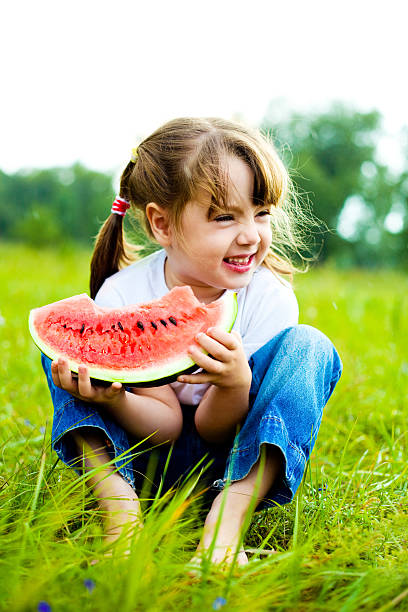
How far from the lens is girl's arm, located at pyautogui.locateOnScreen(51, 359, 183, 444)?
1.57m

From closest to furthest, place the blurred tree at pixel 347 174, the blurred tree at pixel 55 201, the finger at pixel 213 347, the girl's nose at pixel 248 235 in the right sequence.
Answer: the finger at pixel 213 347 < the girl's nose at pixel 248 235 < the blurred tree at pixel 55 201 < the blurred tree at pixel 347 174

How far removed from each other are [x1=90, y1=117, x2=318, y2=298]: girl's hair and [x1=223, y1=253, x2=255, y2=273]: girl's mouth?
0.57ft

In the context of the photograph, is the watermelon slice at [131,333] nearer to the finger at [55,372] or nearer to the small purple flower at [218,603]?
the finger at [55,372]

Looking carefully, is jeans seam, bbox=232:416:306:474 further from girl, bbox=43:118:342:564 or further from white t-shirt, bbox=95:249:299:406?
white t-shirt, bbox=95:249:299:406

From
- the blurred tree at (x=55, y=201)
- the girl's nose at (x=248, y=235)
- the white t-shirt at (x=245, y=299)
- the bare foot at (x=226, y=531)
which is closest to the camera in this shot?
the bare foot at (x=226, y=531)

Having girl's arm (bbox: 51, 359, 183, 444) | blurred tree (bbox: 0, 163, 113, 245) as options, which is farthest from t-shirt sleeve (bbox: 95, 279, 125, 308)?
blurred tree (bbox: 0, 163, 113, 245)

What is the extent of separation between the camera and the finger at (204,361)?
1535 mm

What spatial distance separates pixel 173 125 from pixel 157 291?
2.03 feet

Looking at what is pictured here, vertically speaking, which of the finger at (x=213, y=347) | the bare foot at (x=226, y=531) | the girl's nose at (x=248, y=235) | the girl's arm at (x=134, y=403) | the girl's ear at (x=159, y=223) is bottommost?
the bare foot at (x=226, y=531)

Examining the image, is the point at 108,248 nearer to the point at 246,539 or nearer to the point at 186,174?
the point at 186,174

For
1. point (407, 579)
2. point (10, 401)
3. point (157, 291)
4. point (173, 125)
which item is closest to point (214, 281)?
point (157, 291)

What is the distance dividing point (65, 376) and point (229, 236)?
Answer: 2.28ft

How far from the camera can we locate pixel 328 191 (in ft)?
77.0

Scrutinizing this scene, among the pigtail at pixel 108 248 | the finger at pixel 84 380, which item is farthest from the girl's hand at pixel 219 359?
the pigtail at pixel 108 248
